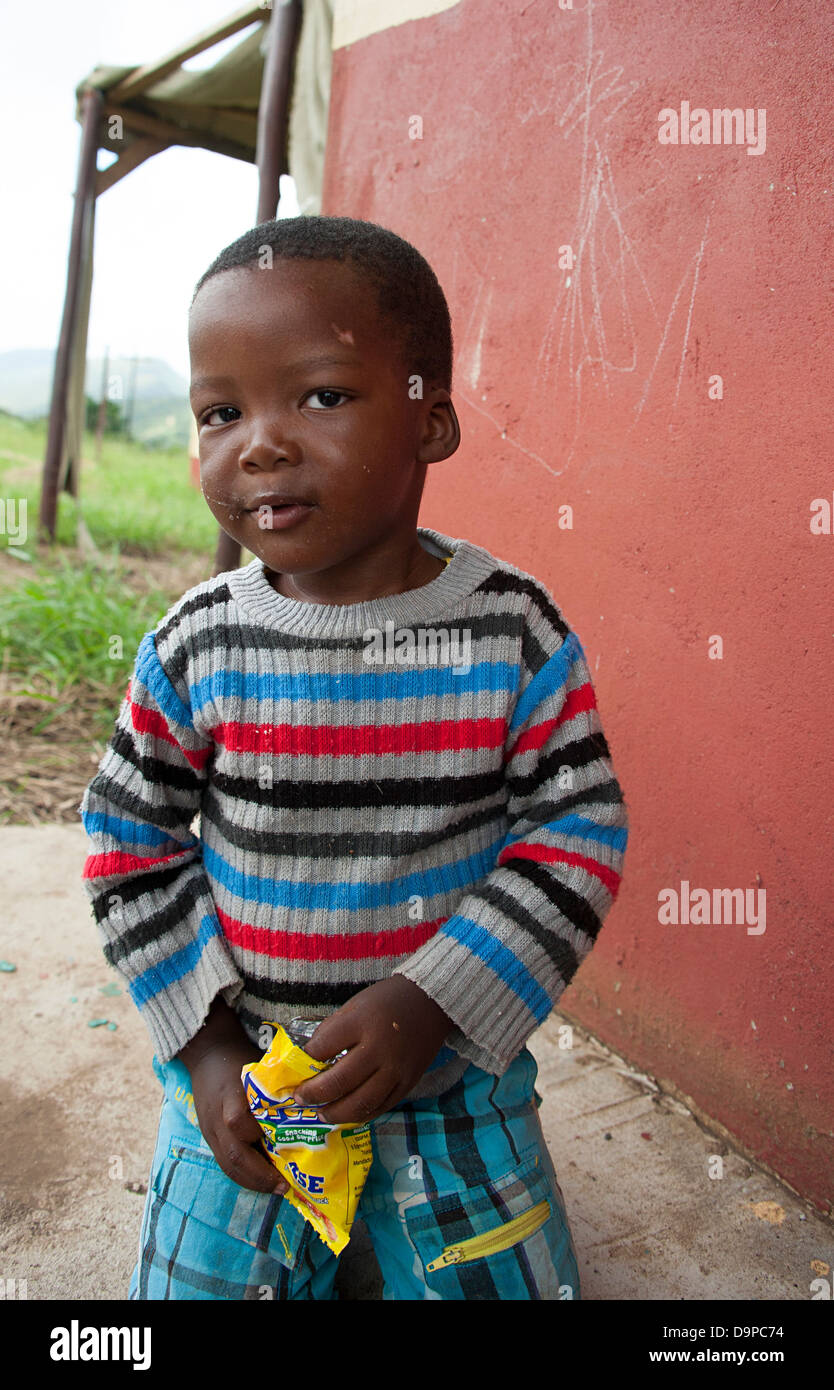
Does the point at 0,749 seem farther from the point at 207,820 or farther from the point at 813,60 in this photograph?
the point at 813,60

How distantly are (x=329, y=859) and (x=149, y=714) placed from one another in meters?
0.31

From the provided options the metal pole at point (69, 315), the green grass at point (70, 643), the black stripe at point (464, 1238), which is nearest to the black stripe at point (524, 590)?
the black stripe at point (464, 1238)

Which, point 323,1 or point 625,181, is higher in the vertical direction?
point 323,1

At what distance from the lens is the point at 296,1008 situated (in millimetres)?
1341

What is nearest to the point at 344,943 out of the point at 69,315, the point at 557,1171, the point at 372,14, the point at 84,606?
the point at 557,1171

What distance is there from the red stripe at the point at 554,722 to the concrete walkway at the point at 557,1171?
843 millimetres

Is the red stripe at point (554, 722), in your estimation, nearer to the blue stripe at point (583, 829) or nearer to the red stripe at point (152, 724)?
the blue stripe at point (583, 829)

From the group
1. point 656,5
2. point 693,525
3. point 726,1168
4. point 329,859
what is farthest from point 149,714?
point 656,5

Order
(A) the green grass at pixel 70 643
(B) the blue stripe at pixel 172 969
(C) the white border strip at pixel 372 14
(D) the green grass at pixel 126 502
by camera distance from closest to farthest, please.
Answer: (B) the blue stripe at pixel 172 969
(C) the white border strip at pixel 372 14
(A) the green grass at pixel 70 643
(D) the green grass at pixel 126 502

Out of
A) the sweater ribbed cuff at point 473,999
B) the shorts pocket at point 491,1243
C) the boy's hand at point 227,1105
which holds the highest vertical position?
the sweater ribbed cuff at point 473,999

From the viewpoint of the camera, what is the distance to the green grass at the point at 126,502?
253 inches

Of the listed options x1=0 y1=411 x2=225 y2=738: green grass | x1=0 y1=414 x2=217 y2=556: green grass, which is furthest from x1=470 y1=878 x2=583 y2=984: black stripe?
x1=0 y1=414 x2=217 y2=556: green grass

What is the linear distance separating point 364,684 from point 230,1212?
2.27 feet

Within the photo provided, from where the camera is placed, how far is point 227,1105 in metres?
1.24
